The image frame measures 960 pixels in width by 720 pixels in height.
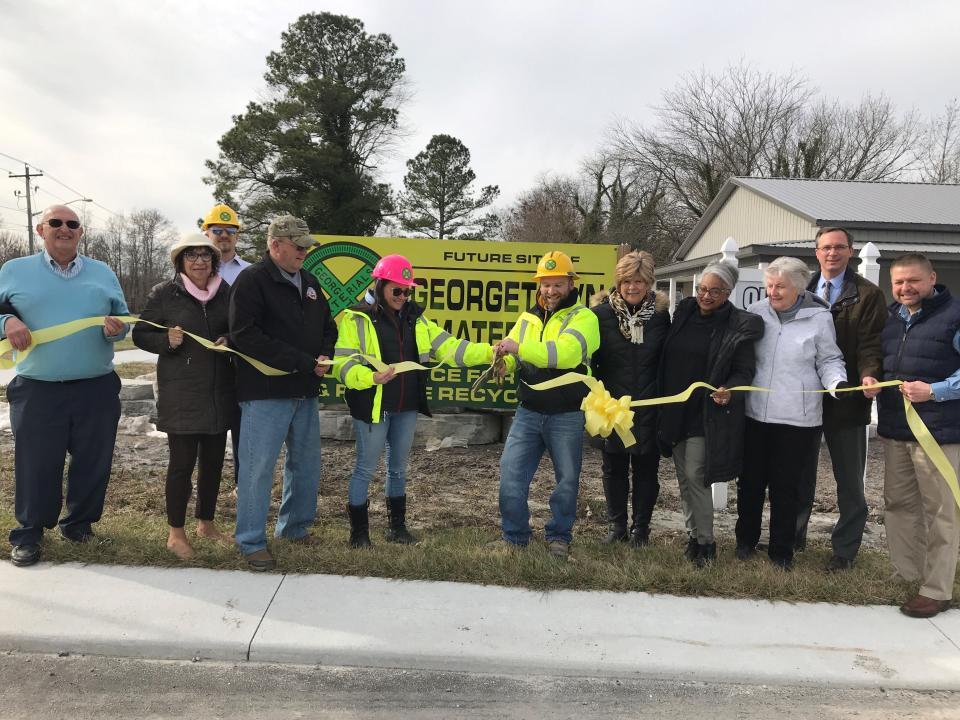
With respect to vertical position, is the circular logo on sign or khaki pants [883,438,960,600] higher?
the circular logo on sign

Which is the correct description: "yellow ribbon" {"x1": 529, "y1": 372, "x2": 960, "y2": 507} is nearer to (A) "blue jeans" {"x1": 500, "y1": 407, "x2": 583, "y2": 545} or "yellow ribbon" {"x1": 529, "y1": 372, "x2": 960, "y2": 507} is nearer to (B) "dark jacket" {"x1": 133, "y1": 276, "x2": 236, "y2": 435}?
(A) "blue jeans" {"x1": 500, "y1": 407, "x2": 583, "y2": 545}

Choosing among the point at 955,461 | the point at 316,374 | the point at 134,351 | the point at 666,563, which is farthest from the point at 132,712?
the point at 134,351

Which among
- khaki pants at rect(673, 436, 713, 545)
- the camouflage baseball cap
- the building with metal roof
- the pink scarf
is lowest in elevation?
khaki pants at rect(673, 436, 713, 545)

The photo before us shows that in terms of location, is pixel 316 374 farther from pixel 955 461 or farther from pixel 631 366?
pixel 955 461

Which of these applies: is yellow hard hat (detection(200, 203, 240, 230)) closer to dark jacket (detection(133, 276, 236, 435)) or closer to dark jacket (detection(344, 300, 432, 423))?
dark jacket (detection(133, 276, 236, 435))

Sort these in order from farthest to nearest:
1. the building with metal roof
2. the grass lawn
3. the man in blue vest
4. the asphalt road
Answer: the building with metal roof → the grass lawn → the man in blue vest → the asphalt road

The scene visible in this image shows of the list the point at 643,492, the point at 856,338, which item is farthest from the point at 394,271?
the point at 856,338

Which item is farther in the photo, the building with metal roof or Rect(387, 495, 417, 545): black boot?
the building with metal roof

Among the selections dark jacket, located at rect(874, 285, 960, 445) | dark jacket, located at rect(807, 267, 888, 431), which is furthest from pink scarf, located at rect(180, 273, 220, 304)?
dark jacket, located at rect(874, 285, 960, 445)

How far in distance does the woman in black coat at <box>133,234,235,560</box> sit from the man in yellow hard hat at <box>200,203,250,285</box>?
650 mm

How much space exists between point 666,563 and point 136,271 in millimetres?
69593

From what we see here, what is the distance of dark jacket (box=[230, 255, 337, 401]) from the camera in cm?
365

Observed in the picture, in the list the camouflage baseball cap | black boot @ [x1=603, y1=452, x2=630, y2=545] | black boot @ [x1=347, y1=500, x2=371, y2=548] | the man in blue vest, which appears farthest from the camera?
black boot @ [x1=603, y1=452, x2=630, y2=545]

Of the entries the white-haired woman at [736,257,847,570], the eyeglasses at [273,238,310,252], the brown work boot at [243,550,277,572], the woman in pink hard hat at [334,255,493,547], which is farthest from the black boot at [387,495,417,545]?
the white-haired woman at [736,257,847,570]
